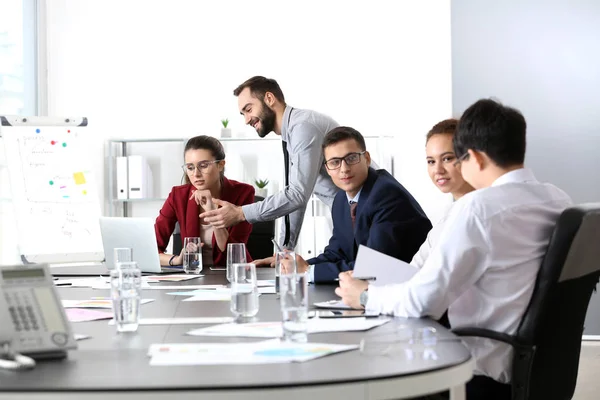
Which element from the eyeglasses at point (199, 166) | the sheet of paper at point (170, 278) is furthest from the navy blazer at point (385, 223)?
the eyeglasses at point (199, 166)

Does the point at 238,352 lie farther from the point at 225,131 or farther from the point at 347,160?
the point at 225,131

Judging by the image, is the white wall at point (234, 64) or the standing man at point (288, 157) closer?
the standing man at point (288, 157)

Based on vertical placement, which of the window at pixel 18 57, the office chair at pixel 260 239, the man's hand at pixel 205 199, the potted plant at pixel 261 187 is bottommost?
the office chair at pixel 260 239

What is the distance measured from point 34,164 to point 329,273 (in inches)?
77.0

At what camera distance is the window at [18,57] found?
582 cm

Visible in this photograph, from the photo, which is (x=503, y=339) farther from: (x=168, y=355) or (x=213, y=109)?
(x=213, y=109)

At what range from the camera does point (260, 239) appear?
14.9 feet

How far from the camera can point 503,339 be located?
1.86 metres

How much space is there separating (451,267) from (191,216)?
2.42m

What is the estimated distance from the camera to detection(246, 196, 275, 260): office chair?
4512 millimetres

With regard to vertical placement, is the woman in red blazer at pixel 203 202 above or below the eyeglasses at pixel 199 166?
below

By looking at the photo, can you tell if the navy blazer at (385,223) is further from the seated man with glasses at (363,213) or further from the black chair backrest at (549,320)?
the black chair backrest at (549,320)

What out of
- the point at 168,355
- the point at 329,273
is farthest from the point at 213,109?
the point at 168,355

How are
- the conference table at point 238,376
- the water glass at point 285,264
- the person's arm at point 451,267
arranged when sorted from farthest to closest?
the water glass at point 285,264 < the person's arm at point 451,267 < the conference table at point 238,376
